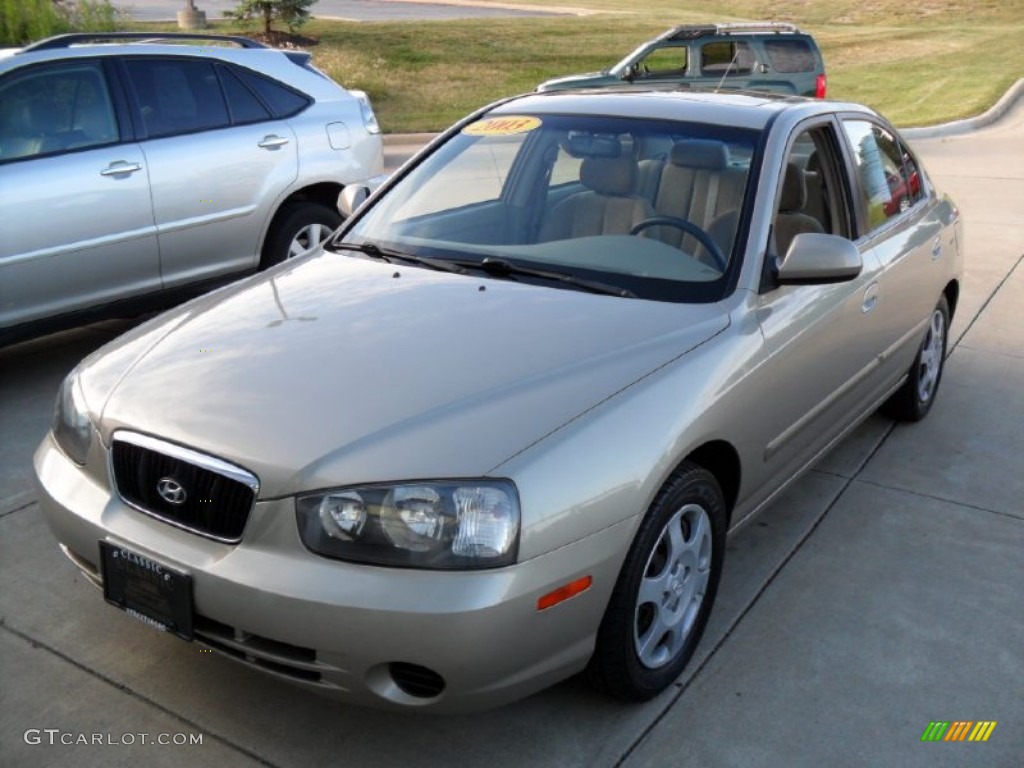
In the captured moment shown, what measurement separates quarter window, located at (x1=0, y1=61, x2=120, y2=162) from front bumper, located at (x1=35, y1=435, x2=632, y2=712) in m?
3.31

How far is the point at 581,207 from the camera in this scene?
3.89 meters

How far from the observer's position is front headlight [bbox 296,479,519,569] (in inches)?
101

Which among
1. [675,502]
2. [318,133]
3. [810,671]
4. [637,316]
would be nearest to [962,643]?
[810,671]

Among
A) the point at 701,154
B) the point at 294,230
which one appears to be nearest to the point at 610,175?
the point at 701,154

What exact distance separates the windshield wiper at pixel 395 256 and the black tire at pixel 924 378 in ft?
7.92

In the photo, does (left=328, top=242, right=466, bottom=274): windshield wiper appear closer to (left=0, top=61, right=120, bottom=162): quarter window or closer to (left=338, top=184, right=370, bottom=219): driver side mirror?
(left=338, top=184, right=370, bottom=219): driver side mirror

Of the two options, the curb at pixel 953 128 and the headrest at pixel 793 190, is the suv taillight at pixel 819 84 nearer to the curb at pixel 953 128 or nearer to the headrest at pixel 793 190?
the curb at pixel 953 128

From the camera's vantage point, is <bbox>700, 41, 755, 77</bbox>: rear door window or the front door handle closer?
the front door handle

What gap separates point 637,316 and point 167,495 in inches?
56.5

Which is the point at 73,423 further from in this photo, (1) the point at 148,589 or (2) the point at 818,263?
(2) the point at 818,263

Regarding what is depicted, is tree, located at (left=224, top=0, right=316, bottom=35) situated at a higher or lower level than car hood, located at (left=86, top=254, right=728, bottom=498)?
lower

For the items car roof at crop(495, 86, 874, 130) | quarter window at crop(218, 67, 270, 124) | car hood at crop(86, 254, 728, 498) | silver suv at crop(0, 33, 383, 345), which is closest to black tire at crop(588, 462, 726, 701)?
car hood at crop(86, 254, 728, 498)

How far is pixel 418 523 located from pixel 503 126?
2.22m

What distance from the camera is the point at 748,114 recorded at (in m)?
3.96
